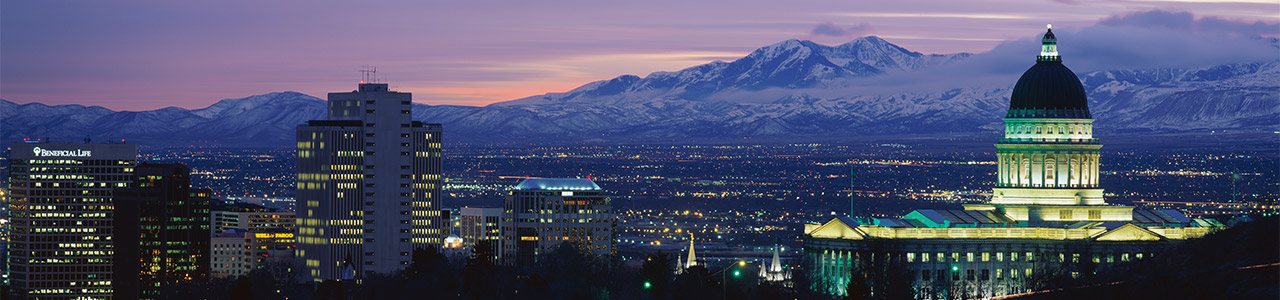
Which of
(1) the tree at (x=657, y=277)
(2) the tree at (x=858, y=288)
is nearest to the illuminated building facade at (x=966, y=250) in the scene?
(2) the tree at (x=858, y=288)

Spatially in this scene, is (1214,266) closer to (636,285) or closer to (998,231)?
(998,231)

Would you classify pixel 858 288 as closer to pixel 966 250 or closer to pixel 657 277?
pixel 657 277

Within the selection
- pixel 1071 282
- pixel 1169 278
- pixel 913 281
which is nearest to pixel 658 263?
pixel 913 281

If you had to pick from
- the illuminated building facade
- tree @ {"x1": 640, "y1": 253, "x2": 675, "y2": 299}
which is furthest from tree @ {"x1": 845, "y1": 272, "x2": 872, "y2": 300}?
tree @ {"x1": 640, "y1": 253, "x2": 675, "y2": 299}

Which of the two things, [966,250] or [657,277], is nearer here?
[657,277]

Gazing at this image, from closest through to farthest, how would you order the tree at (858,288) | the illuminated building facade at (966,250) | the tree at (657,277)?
1. the tree at (858,288)
2. the tree at (657,277)
3. the illuminated building facade at (966,250)

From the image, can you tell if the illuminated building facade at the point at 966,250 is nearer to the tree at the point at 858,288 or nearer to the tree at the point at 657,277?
the tree at the point at 858,288

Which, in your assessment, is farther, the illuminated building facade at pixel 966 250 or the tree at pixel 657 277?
the illuminated building facade at pixel 966 250

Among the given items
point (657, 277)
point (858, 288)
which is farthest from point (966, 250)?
point (858, 288)

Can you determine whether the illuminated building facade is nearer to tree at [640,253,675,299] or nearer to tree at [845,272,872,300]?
tree at [845,272,872,300]

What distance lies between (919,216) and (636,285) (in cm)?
2286

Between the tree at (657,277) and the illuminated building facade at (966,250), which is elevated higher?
the illuminated building facade at (966,250)

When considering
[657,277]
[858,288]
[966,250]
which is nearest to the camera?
[858,288]

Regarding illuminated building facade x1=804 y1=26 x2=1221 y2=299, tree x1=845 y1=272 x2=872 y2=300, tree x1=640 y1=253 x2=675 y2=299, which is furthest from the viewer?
illuminated building facade x1=804 y1=26 x2=1221 y2=299
